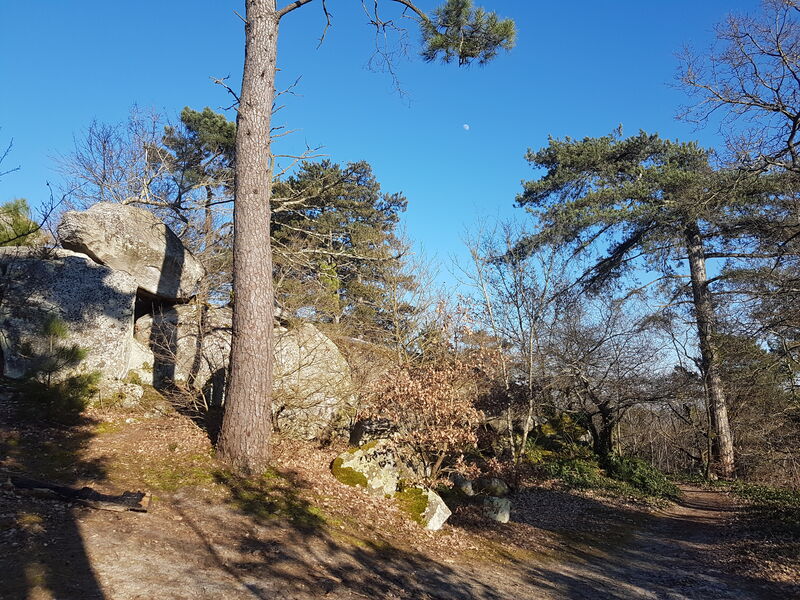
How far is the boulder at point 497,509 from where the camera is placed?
8820 millimetres

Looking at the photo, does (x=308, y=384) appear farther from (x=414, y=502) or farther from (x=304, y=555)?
(x=304, y=555)

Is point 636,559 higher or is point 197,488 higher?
point 197,488

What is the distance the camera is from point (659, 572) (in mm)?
7059

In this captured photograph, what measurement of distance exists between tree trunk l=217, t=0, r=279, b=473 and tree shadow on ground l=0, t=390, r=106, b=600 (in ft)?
5.64

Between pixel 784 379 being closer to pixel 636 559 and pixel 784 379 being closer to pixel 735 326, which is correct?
pixel 735 326

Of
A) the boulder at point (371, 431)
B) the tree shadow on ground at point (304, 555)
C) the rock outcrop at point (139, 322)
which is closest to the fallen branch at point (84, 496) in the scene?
the tree shadow on ground at point (304, 555)

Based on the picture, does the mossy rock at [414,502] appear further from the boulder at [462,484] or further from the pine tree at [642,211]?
the pine tree at [642,211]

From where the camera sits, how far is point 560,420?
17.0m

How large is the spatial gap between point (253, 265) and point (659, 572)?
24.3 feet

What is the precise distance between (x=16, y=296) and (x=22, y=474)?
14.0 feet

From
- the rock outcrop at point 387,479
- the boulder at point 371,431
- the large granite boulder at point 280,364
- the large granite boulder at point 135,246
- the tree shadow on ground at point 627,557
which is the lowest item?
the tree shadow on ground at point 627,557

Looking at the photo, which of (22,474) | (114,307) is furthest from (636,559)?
(114,307)

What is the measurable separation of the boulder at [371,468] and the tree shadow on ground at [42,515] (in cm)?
334

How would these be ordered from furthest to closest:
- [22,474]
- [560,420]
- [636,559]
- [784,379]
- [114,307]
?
[560,420]
[784,379]
[114,307]
[636,559]
[22,474]
